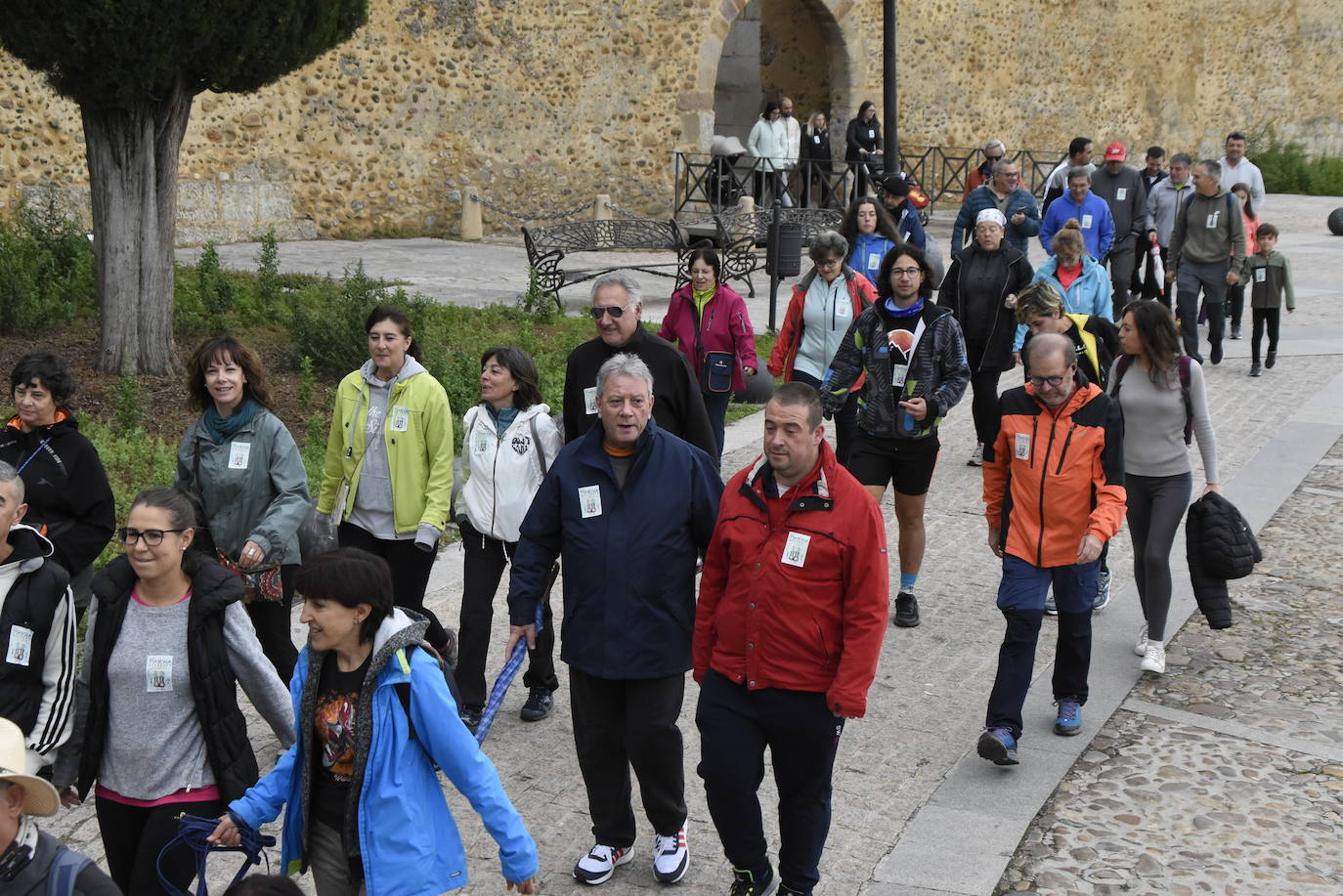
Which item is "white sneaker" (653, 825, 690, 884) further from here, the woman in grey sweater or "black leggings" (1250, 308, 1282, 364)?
"black leggings" (1250, 308, 1282, 364)

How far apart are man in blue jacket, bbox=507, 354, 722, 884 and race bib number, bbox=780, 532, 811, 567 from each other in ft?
1.14

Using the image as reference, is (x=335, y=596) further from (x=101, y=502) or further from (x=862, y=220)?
(x=862, y=220)

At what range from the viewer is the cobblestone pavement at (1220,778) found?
4461 mm

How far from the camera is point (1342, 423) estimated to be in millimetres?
10664

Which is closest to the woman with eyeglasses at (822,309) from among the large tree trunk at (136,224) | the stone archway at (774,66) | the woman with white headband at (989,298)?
the woman with white headband at (989,298)

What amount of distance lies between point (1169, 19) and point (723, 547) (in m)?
30.5

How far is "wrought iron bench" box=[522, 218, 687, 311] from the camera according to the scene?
14.2m

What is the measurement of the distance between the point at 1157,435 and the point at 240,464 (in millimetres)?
3675

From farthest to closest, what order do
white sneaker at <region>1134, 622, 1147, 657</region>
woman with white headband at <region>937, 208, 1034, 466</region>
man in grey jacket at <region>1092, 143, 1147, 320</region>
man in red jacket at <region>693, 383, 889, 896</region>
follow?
1. man in grey jacket at <region>1092, 143, 1147, 320</region>
2. woman with white headband at <region>937, 208, 1034, 466</region>
3. white sneaker at <region>1134, 622, 1147, 657</region>
4. man in red jacket at <region>693, 383, 889, 896</region>

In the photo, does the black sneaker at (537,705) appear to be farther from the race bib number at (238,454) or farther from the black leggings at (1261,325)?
the black leggings at (1261,325)

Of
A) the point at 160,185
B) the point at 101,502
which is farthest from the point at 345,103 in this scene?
the point at 101,502

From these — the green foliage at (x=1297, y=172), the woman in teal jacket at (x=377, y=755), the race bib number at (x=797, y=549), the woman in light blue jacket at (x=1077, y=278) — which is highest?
the green foliage at (x=1297, y=172)

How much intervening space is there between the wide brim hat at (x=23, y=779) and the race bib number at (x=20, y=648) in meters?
1.16

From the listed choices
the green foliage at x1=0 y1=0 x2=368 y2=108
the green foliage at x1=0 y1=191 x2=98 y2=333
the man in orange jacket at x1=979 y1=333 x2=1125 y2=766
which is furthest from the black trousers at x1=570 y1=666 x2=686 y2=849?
the green foliage at x1=0 y1=191 x2=98 y2=333
